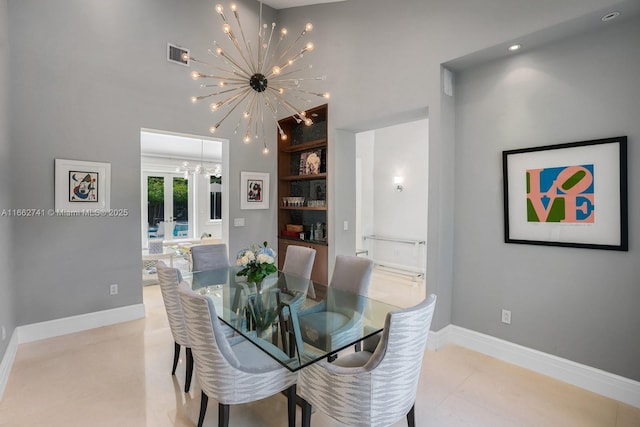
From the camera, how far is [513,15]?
252cm

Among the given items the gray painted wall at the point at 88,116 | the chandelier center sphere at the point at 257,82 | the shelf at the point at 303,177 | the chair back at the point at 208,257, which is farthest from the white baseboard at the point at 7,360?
the shelf at the point at 303,177

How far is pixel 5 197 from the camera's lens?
2.87 m

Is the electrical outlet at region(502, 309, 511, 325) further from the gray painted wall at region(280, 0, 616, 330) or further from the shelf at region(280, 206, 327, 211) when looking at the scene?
the shelf at region(280, 206, 327, 211)

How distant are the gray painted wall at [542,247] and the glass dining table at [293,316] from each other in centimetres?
133

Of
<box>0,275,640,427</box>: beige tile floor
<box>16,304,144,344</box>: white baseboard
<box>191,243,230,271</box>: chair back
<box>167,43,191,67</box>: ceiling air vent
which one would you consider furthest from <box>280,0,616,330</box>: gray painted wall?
<box>16,304,144,344</box>: white baseboard

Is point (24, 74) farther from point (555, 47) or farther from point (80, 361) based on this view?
point (555, 47)

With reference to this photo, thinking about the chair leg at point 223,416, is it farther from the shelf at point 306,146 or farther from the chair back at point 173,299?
the shelf at point 306,146

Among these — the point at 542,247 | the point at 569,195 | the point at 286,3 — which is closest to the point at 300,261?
the point at 542,247

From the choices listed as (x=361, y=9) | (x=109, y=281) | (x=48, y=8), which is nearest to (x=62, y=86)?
(x=48, y=8)

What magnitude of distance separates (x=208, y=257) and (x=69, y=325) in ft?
5.45

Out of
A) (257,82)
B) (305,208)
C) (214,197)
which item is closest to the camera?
(257,82)

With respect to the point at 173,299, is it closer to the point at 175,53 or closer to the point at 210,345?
the point at 210,345

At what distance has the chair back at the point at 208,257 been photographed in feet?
11.7

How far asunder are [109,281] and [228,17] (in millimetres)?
3877
